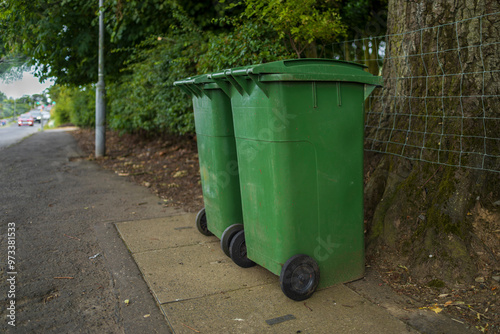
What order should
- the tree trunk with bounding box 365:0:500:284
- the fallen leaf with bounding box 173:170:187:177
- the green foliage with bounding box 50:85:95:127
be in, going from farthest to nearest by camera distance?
the green foliage with bounding box 50:85:95:127, the fallen leaf with bounding box 173:170:187:177, the tree trunk with bounding box 365:0:500:284

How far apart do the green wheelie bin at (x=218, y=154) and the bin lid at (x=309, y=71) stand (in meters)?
0.61

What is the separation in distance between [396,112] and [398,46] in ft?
2.10

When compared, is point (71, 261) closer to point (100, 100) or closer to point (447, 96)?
point (447, 96)

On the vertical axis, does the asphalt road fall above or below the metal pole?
below

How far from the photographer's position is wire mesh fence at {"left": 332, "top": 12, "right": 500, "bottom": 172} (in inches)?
130

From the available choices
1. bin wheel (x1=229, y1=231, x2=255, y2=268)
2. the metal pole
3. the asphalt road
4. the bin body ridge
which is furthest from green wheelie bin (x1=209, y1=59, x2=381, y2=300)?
the metal pole

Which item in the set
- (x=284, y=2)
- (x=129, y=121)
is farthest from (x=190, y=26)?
(x=129, y=121)

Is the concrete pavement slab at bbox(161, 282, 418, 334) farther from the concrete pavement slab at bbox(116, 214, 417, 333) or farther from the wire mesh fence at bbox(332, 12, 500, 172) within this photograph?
the wire mesh fence at bbox(332, 12, 500, 172)

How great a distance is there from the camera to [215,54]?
6.46m

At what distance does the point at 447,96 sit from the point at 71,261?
353cm

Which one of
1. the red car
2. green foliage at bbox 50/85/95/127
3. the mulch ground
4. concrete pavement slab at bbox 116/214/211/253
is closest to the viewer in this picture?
concrete pavement slab at bbox 116/214/211/253

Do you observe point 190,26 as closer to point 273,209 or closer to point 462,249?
point 273,209

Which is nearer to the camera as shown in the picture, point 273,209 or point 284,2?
point 273,209

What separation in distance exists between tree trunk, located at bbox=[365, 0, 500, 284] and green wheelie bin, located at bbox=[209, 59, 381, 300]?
20.4 inches
